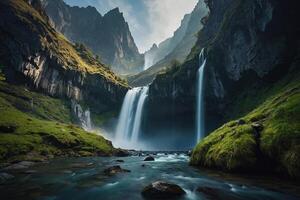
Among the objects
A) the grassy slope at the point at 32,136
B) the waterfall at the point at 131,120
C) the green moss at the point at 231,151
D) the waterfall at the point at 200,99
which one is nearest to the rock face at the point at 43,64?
the grassy slope at the point at 32,136

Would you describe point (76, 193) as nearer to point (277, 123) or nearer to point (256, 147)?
point (256, 147)

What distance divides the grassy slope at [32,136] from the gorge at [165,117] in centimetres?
47

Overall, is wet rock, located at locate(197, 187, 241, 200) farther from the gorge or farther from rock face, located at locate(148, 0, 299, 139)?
rock face, located at locate(148, 0, 299, 139)

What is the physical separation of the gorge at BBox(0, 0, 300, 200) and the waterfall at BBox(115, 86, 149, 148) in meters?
0.71

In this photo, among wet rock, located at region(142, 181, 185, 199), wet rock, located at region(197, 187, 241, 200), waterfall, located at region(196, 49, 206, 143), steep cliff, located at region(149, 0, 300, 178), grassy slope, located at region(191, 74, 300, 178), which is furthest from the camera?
waterfall, located at region(196, 49, 206, 143)

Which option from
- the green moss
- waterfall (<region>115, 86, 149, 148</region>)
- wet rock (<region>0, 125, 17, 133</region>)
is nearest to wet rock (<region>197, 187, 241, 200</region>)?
the green moss

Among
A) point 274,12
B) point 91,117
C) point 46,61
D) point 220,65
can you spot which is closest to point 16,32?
point 46,61

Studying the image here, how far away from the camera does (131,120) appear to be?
150875 mm

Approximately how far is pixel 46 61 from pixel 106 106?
50071 millimetres

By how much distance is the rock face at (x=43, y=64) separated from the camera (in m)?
131

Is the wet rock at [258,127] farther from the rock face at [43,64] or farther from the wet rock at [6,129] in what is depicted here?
the rock face at [43,64]

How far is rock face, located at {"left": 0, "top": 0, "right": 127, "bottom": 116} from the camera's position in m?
131

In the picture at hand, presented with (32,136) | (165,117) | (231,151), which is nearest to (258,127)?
(231,151)

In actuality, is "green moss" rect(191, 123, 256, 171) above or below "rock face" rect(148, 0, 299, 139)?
below
